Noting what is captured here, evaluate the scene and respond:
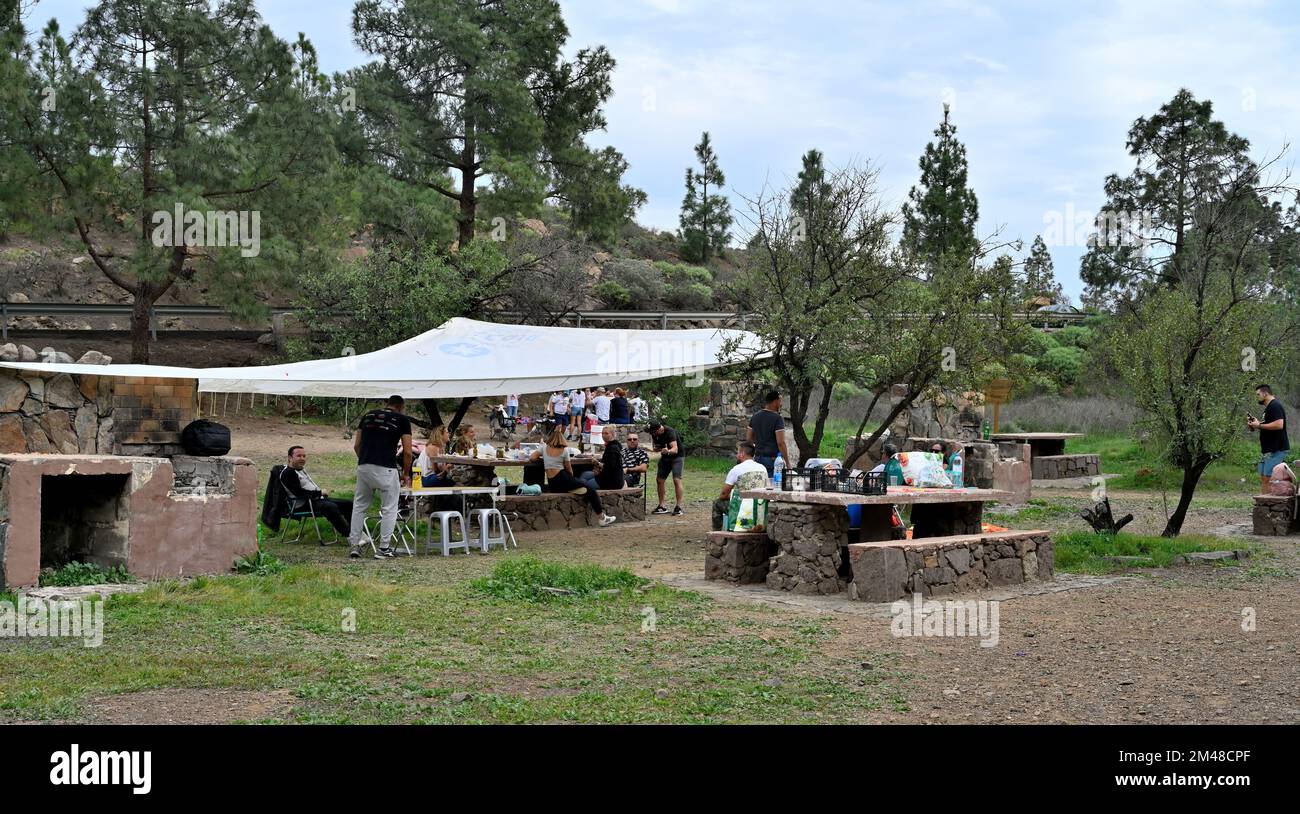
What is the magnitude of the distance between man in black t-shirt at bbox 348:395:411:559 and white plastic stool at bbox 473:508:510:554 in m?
0.90

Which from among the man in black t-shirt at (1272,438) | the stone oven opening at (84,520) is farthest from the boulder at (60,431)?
the man in black t-shirt at (1272,438)

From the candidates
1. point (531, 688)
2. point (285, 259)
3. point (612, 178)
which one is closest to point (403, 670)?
point (531, 688)

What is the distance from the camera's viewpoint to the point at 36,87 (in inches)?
727

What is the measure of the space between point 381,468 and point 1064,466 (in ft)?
43.9

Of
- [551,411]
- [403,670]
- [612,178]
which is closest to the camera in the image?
[403,670]

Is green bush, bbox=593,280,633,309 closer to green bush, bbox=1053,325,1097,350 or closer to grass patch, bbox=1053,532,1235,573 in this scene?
green bush, bbox=1053,325,1097,350

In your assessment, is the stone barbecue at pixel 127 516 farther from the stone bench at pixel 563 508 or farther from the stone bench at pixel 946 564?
the stone bench at pixel 946 564

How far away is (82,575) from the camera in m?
8.21

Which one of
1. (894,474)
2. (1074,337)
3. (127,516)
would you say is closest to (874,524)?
(894,474)

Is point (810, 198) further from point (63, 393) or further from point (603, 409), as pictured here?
point (603, 409)

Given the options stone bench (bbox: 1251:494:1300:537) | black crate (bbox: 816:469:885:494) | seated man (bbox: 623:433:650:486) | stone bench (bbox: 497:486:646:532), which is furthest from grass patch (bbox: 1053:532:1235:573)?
seated man (bbox: 623:433:650:486)

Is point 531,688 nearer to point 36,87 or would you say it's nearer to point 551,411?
point 36,87

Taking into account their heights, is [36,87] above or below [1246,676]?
above

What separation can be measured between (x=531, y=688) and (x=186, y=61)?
59.9ft
